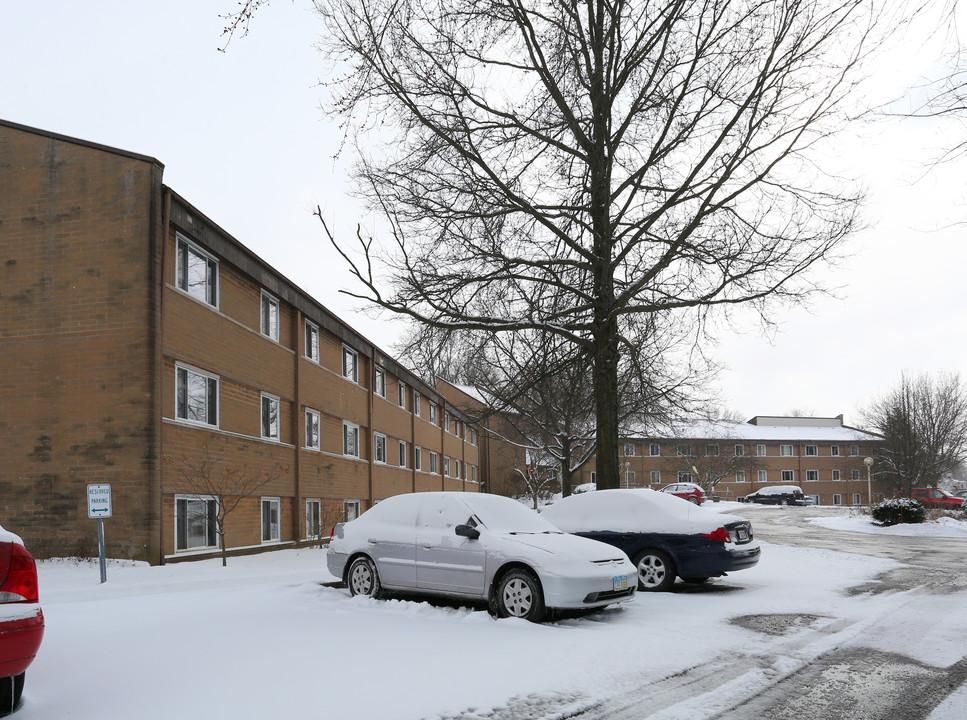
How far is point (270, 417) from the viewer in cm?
2211

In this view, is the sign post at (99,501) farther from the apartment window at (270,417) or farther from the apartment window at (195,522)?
the apartment window at (270,417)

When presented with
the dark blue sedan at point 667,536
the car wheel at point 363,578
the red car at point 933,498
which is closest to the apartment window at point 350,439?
the dark blue sedan at point 667,536

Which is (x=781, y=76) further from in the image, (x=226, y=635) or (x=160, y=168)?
(x=226, y=635)

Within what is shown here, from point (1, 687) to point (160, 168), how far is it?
→ 524 inches

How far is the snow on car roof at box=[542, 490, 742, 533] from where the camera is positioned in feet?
39.7

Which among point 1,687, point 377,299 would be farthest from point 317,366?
point 1,687

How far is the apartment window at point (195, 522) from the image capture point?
16797mm

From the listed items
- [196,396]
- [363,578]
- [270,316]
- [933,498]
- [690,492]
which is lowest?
[933,498]

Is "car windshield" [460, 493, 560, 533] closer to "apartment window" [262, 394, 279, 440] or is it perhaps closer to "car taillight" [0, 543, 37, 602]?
"car taillight" [0, 543, 37, 602]

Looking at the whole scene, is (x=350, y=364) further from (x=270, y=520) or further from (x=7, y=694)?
(x=7, y=694)

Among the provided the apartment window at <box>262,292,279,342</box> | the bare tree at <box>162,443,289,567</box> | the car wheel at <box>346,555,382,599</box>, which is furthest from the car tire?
the apartment window at <box>262,292,279,342</box>

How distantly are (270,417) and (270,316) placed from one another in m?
2.77

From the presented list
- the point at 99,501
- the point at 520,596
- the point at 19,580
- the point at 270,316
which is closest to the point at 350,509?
the point at 270,316

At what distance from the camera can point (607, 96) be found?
16.0 metres
